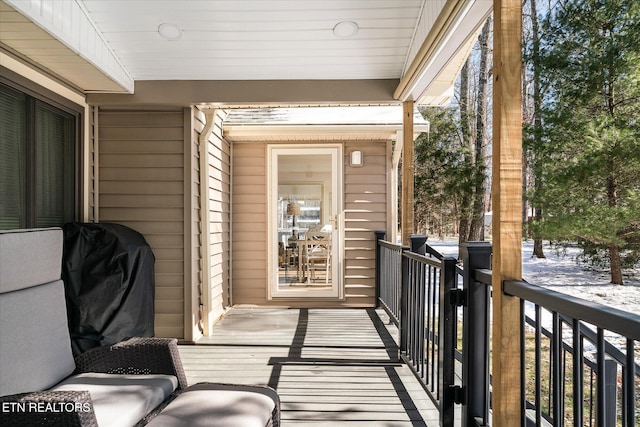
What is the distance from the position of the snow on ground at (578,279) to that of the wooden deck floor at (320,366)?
3.30m

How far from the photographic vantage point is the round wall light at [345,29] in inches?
132

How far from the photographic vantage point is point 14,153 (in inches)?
120

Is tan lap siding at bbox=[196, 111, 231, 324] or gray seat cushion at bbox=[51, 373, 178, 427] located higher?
tan lap siding at bbox=[196, 111, 231, 324]

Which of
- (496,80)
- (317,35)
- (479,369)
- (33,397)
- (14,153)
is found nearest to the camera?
(33,397)

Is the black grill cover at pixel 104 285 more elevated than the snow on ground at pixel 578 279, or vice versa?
the black grill cover at pixel 104 285

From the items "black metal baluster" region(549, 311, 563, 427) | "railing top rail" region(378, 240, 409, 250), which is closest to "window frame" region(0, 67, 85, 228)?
"railing top rail" region(378, 240, 409, 250)

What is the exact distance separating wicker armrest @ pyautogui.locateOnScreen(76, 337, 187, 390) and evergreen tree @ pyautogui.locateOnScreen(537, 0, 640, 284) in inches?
288

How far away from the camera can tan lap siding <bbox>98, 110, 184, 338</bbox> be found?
14.5ft

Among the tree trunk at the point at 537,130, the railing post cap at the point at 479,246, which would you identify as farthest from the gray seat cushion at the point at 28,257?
the tree trunk at the point at 537,130

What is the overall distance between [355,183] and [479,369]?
4225 mm

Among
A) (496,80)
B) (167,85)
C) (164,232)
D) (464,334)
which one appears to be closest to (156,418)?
(464,334)

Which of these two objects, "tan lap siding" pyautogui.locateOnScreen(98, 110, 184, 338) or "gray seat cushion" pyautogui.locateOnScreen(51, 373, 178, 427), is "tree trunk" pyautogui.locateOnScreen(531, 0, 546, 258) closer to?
"tan lap siding" pyautogui.locateOnScreen(98, 110, 184, 338)

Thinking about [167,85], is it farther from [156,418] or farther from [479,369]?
[479,369]

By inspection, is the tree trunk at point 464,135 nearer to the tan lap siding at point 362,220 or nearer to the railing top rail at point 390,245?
the tan lap siding at point 362,220
